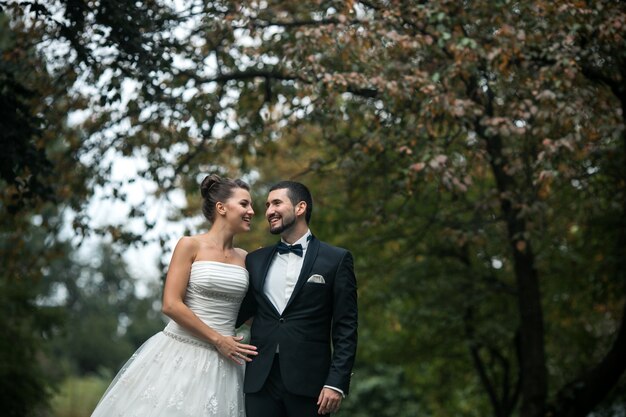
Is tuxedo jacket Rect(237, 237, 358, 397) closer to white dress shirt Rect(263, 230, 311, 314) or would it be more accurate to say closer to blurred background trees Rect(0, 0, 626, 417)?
white dress shirt Rect(263, 230, 311, 314)

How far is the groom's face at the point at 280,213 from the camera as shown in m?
5.34

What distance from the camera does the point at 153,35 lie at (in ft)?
26.5

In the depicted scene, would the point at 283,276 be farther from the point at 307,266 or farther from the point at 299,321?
the point at 299,321

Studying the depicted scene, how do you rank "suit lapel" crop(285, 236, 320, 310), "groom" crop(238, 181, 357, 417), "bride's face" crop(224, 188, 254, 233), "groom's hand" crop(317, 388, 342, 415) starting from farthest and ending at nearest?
1. "bride's face" crop(224, 188, 254, 233)
2. "suit lapel" crop(285, 236, 320, 310)
3. "groom" crop(238, 181, 357, 417)
4. "groom's hand" crop(317, 388, 342, 415)

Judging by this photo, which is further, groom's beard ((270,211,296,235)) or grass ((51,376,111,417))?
grass ((51,376,111,417))

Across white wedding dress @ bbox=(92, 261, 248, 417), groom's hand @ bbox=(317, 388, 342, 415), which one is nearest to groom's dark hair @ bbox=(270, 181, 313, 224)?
white wedding dress @ bbox=(92, 261, 248, 417)

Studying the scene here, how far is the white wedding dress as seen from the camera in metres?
5.35

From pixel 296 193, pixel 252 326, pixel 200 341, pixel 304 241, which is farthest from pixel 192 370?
pixel 296 193

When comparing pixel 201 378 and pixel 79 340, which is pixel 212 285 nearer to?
pixel 201 378

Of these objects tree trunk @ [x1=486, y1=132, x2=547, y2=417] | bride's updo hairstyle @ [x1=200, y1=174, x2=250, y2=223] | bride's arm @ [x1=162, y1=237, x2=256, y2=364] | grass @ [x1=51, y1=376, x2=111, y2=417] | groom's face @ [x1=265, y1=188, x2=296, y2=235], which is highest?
bride's updo hairstyle @ [x1=200, y1=174, x2=250, y2=223]

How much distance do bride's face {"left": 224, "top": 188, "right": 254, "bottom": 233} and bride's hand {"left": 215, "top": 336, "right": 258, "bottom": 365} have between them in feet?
2.45

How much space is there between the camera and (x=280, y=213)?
210 inches

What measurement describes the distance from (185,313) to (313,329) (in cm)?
83

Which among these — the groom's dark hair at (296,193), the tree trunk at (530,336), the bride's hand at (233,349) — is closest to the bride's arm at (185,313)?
the bride's hand at (233,349)
